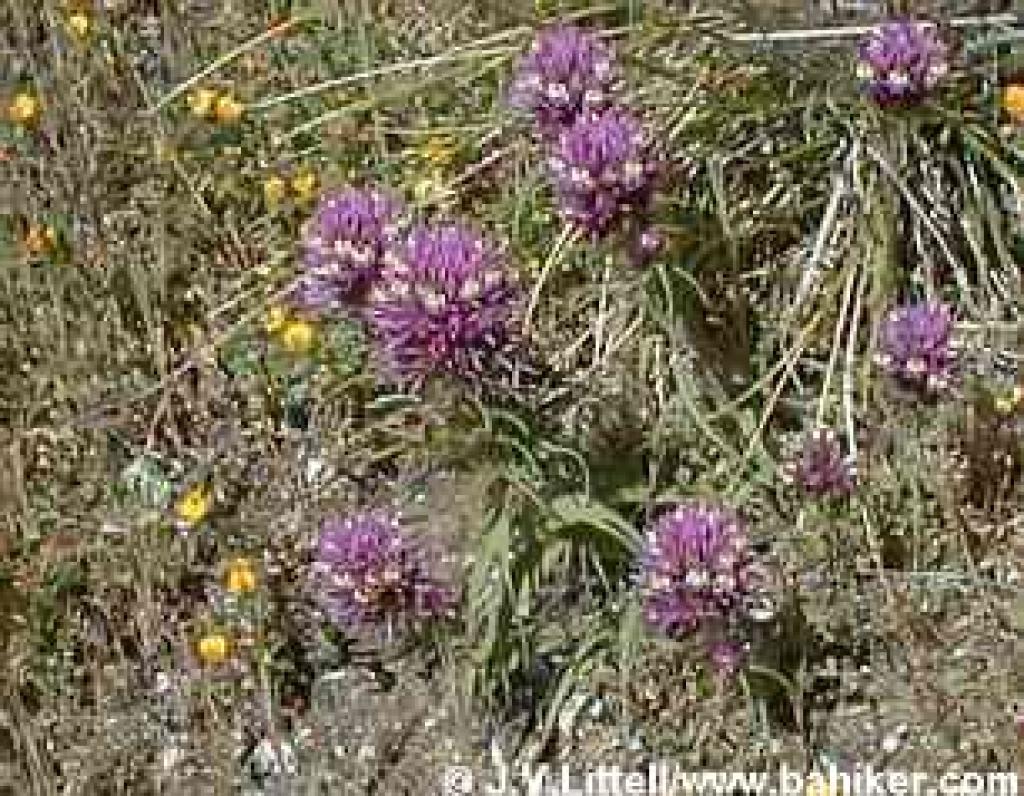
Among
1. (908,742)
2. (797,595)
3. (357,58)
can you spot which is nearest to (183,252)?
(357,58)

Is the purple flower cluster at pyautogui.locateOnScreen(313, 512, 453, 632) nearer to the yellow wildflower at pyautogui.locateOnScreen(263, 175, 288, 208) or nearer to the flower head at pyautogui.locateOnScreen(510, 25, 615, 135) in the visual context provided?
the flower head at pyautogui.locateOnScreen(510, 25, 615, 135)

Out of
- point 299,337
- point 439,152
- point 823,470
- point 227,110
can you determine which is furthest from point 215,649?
point 227,110

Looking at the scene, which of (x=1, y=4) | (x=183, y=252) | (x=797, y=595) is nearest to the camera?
(x=797, y=595)

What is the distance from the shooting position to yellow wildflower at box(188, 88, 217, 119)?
3.71 metres

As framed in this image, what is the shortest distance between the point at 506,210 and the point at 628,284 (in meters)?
0.40

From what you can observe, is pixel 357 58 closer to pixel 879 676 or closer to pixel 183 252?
pixel 183 252

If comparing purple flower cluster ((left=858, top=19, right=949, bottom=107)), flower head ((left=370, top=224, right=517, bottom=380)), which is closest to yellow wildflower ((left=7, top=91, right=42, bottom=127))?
flower head ((left=370, top=224, right=517, bottom=380))

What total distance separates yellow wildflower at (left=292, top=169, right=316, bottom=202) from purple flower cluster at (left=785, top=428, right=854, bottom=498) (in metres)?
1.03

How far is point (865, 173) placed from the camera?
325cm

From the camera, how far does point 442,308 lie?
2.66 metres

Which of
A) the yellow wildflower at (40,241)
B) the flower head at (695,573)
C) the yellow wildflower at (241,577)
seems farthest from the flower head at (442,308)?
the yellow wildflower at (40,241)

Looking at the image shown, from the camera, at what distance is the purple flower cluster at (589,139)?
2779 millimetres

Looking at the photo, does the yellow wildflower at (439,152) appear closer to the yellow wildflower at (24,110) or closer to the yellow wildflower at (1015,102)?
the yellow wildflower at (24,110)

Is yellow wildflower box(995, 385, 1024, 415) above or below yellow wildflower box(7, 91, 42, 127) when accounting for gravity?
below
